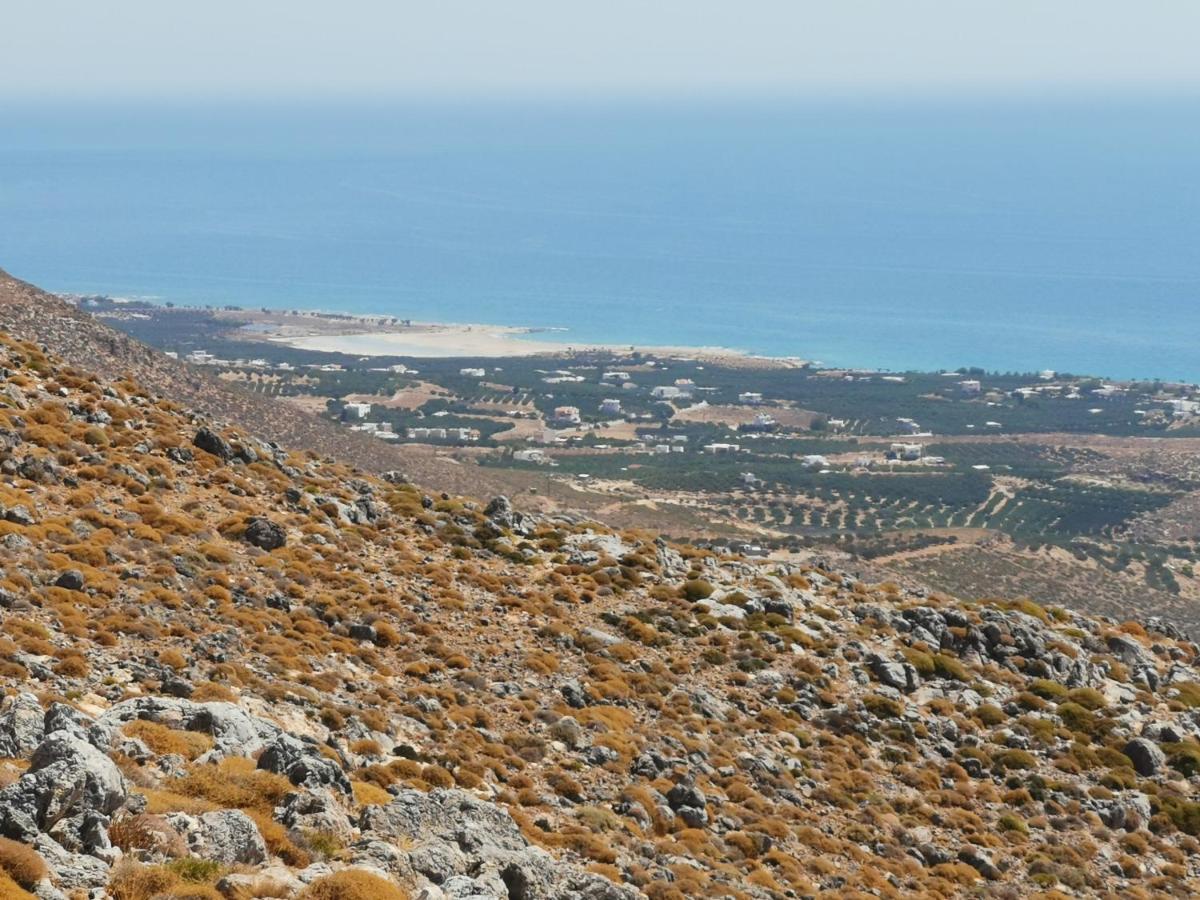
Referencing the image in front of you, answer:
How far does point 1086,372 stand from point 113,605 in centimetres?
18862

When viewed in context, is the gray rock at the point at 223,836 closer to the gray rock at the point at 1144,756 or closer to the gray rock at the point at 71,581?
the gray rock at the point at 71,581

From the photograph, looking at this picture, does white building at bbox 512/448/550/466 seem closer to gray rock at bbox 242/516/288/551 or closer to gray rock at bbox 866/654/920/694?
gray rock at bbox 866/654/920/694

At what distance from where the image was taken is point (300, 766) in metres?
14.9

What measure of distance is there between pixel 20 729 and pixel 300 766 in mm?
3034

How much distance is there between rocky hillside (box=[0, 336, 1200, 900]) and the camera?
45.3ft

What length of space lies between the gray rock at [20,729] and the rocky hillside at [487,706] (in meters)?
0.03

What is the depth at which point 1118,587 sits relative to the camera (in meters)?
68.1

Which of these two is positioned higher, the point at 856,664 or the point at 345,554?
the point at 345,554

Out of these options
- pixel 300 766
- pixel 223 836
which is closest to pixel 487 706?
pixel 300 766

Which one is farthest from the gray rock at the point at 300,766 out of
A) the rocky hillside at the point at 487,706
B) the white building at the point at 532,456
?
the white building at the point at 532,456

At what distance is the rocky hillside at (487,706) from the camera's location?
45.3 ft

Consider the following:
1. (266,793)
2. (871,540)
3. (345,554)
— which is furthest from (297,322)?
(266,793)

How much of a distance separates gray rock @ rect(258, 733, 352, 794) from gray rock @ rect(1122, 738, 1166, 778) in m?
20.1

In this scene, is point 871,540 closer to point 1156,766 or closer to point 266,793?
point 1156,766
